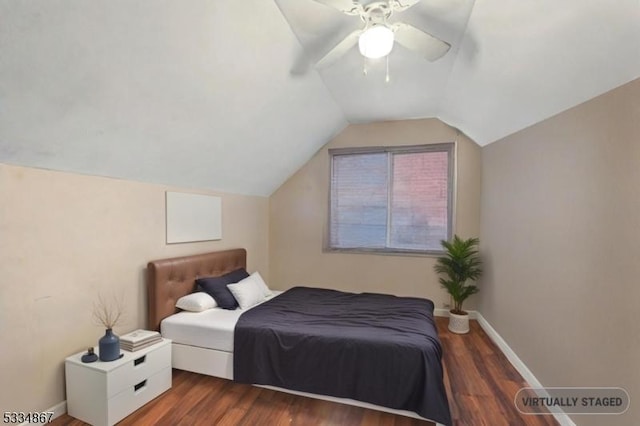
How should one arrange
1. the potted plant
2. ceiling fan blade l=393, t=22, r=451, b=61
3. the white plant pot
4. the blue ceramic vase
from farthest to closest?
1. the potted plant
2. the white plant pot
3. the blue ceramic vase
4. ceiling fan blade l=393, t=22, r=451, b=61

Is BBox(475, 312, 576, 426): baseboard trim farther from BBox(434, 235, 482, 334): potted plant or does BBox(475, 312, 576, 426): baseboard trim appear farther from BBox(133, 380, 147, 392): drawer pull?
BBox(133, 380, 147, 392): drawer pull

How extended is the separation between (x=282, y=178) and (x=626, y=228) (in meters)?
3.74

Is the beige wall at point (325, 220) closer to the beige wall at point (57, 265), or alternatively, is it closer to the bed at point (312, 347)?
the bed at point (312, 347)

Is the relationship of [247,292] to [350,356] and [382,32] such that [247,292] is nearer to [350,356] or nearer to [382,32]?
[350,356]

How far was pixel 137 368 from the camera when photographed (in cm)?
209

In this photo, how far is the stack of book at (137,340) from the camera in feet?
7.13


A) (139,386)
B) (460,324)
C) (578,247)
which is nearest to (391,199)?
(460,324)

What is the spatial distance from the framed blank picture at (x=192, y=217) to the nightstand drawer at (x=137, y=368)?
41.1 inches

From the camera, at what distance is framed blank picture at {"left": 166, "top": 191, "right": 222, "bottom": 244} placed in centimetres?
294

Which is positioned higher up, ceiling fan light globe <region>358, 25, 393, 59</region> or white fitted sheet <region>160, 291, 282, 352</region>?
ceiling fan light globe <region>358, 25, 393, 59</region>

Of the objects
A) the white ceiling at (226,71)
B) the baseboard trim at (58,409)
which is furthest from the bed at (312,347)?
the white ceiling at (226,71)

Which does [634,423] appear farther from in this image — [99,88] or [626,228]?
[99,88]

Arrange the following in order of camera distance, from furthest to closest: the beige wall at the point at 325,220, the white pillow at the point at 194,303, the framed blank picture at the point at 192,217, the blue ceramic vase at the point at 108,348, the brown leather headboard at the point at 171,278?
the beige wall at the point at 325,220
the framed blank picture at the point at 192,217
the white pillow at the point at 194,303
the brown leather headboard at the point at 171,278
the blue ceramic vase at the point at 108,348

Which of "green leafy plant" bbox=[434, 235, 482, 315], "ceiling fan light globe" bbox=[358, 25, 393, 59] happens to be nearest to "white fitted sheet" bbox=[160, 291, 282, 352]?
"ceiling fan light globe" bbox=[358, 25, 393, 59]
